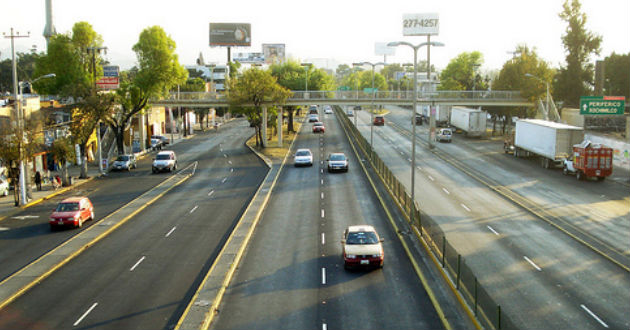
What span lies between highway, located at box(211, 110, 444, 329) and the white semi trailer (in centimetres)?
2247

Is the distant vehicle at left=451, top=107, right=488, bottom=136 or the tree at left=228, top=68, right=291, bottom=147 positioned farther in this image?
the distant vehicle at left=451, top=107, right=488, bottom=136

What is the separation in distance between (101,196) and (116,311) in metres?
25.6

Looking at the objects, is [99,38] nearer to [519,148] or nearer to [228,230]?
[228,230]

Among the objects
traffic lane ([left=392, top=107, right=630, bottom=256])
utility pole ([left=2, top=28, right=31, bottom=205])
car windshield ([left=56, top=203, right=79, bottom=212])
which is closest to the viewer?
traffic lane ([left=392, top=107, right=630, bottom=256])

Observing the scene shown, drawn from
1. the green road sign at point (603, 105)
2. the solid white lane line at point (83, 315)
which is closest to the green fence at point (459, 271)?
the solid white lane line at point (83, 315)

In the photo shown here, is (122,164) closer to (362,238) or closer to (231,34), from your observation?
(362,238)

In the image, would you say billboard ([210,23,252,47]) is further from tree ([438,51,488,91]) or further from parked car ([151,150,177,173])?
parked car ([151,150,177,173])

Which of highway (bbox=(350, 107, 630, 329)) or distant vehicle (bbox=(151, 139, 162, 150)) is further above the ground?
distant vehicle (bbox=(151, 139, 162, 150))

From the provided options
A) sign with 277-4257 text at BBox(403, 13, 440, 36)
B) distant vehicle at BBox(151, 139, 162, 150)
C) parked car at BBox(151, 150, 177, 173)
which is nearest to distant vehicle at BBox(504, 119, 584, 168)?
parked car at BBox(151, 150, 177, 173)

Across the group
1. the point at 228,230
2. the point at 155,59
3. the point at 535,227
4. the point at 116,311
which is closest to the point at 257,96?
the point at 155,59

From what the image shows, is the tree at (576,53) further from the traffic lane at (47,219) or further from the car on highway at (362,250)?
the car on highway at (362,250)

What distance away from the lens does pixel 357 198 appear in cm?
4066

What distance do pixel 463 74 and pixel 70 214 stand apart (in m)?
113

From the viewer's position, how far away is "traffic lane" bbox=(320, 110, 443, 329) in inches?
747
